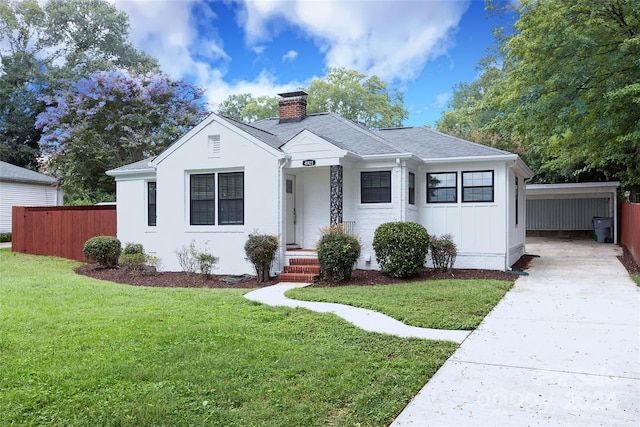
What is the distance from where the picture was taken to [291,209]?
41.6ft

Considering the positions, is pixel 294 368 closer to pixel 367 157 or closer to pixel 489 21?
pixel 367 157

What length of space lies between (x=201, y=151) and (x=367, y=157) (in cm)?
428

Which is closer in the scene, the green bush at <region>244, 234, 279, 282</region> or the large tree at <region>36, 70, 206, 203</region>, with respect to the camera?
the green bush at <region>244, 234, 279, 282</region>

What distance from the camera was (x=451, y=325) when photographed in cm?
629

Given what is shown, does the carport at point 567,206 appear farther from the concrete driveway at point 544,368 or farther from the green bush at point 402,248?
the concrete driveway at point 544,368

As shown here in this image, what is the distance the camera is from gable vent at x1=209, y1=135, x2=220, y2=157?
40.2ft

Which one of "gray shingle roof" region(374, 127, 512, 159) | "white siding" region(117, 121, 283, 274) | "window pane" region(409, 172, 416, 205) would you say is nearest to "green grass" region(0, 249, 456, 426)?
"white siding" region(117, 121, 283, 274)

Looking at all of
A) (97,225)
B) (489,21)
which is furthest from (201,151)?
(489,21)

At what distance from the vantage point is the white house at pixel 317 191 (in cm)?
1166

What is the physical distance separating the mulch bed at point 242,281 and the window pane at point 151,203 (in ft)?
6.46

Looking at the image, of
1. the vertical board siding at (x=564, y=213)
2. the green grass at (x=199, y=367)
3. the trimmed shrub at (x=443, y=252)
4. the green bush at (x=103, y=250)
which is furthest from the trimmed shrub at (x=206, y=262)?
the vertical board siding at (x=564, y=213)

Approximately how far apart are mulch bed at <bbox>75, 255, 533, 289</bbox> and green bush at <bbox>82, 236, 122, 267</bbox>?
62 centimetres

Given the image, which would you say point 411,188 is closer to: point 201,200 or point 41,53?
point 201,200

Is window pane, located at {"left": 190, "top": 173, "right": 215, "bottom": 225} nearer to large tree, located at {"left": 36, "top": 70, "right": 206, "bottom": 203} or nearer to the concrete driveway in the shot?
the concrete driveway
